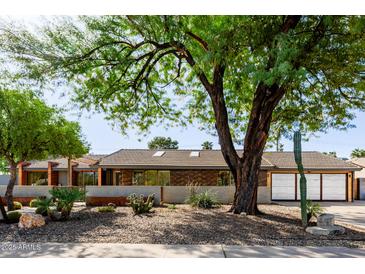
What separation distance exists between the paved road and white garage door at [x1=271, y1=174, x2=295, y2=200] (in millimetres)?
12288

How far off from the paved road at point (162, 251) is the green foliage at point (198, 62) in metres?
3.21

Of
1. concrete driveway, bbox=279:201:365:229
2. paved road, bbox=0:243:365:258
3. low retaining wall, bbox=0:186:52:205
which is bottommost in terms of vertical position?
concrete driveway, bbox=279:201:365:229

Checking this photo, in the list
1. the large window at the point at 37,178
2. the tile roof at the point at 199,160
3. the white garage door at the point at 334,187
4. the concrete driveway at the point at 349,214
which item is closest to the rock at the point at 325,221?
the concrete driveway at the point at 349,214

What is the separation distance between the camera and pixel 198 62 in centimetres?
812

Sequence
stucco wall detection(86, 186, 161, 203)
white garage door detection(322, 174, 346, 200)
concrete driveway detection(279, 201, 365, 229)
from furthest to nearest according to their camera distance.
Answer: white garage door detection(322, 174, 346, 200), stucco wall detection(86, 186, 161, 203), concrete driveway detection(279, 201, 365, 229)

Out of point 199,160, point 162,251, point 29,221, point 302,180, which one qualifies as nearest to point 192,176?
point 199,160

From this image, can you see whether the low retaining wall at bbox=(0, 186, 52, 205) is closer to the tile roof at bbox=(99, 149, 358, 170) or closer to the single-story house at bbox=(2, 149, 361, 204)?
the single-story house at bbox=(2, 149, 361, 204)

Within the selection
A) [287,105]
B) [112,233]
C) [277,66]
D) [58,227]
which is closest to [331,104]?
[287,105]

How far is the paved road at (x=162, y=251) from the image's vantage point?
5363mm

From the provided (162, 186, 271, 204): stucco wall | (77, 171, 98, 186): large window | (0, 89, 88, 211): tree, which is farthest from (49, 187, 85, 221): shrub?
(77, 171, 98, 186): large window

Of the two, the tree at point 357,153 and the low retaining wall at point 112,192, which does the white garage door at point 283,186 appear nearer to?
the low retaining wall at point 112,192

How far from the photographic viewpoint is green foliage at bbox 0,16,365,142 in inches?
263

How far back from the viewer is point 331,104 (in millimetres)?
10570
